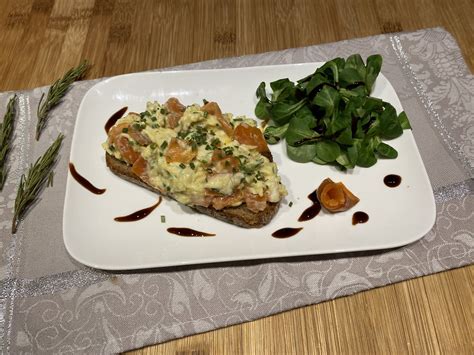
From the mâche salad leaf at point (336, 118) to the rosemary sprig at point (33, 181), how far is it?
1487 mm

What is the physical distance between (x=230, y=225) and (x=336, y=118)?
0.94 metres

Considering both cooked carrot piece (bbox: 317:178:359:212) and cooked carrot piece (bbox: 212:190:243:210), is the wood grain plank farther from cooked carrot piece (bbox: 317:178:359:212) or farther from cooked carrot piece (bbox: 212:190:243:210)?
cooked carrot piece (bbox: 212:190:243:210)

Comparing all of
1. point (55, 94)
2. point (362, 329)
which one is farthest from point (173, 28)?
point (362, 329)

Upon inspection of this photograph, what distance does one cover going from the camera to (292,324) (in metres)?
2.30

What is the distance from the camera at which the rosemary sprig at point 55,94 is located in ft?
10.2

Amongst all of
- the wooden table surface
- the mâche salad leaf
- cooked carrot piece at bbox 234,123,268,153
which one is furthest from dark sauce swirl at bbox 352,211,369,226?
the wooden table surface

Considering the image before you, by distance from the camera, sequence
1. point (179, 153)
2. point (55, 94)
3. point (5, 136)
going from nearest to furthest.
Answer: point (179, 153) → point (5, 136) → point (55, 94)

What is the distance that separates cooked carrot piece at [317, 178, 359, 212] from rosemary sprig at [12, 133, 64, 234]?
1817mm

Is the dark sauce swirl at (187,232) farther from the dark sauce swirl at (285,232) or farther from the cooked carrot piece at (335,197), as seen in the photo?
the cooked carrot piece at (335,197)

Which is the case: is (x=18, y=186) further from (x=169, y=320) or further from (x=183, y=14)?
(x=183, y=14)

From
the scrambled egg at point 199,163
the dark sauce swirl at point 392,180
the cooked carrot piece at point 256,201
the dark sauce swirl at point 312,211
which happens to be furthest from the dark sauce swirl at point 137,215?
the dark sauce swirl at point 392,180

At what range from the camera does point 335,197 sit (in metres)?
2.53

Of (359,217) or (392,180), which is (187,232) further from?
(392,180)

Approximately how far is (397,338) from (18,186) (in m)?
2.54
